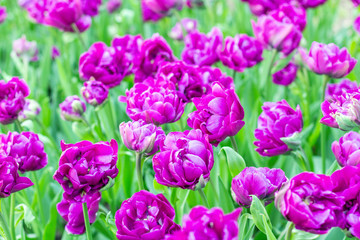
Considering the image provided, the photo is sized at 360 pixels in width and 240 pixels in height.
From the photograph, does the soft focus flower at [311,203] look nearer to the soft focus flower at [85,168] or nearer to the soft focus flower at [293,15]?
the soft focus flower at [85,168]

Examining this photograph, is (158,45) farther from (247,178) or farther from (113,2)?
(113,2)

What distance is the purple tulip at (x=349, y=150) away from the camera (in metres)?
0.80

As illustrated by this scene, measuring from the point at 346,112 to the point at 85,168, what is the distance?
495 millimetres

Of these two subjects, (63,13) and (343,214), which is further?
(63,13)

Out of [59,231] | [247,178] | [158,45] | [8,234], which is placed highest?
[158,45]

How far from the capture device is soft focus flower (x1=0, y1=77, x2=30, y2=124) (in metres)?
1.16

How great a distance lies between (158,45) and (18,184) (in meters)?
0.58

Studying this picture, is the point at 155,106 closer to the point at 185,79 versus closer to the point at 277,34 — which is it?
the point at 185,79

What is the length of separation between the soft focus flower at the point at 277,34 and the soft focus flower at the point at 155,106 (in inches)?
19.3

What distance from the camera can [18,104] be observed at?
118 centimetres

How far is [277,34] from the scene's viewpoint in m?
1.33

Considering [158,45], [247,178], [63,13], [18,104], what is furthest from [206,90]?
[63,13]

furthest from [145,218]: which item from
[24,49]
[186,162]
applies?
[24,49]

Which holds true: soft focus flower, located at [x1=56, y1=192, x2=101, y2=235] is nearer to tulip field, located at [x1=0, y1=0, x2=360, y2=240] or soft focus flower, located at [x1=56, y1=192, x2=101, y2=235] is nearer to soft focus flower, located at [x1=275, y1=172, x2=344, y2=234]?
tulip field, located at [x1=0, y1=0, x2=360, y2=240]
